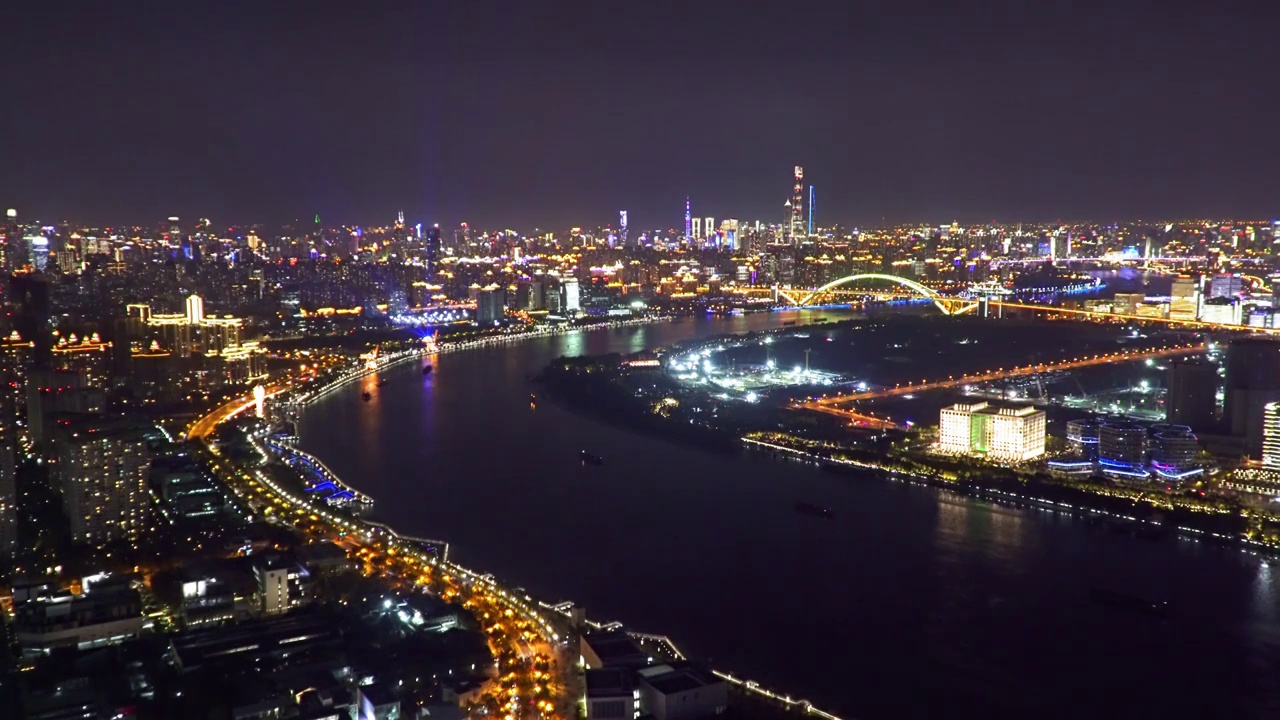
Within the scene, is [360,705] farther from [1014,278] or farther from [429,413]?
[1014,278]

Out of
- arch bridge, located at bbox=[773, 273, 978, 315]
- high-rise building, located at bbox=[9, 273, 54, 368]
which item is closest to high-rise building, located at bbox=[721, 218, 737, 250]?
arch bridge, located at bbox=[773, 273, 978, 315]

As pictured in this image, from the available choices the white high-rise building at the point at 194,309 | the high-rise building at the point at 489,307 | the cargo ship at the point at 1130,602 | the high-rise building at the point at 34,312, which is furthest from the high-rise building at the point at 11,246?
the cargo ship at the point at 1130,602

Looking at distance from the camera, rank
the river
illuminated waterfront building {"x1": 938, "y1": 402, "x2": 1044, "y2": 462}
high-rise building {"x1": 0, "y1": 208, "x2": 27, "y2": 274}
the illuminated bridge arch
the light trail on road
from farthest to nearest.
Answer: the illuminated bridge arch
high-rise building {"x1": 0, "y1": 208, "x2": 27, "y2": 274}
the light trail on road
illuminated waterfront building {"x1": 938, "y1": 402, "x2": 1044, "y2": 462}
the river

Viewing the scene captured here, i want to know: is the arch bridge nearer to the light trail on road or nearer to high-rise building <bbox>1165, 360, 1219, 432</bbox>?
the light trail on road

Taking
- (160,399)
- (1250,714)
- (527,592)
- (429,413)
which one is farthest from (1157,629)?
(160,399)

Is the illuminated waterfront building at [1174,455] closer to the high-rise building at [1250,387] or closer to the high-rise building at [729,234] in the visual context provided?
the high-rise building at [1250,387]
